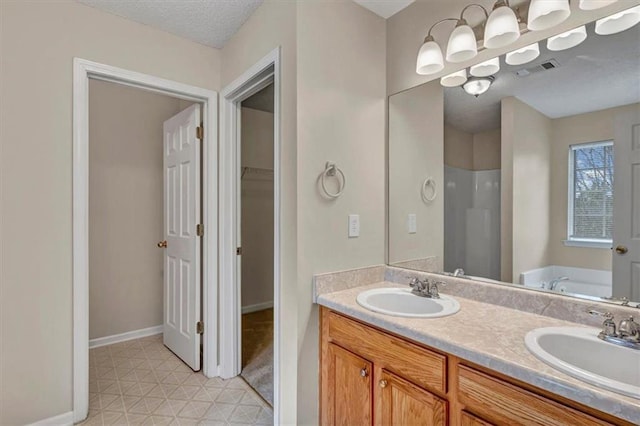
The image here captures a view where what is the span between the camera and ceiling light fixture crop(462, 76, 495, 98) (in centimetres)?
154

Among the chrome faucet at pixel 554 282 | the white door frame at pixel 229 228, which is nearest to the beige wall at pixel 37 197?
the white door frame at pixel 229 228

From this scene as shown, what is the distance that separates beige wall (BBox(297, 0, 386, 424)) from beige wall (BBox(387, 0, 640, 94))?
0.07 metres

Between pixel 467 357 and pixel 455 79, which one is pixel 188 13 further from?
pixel 467 357

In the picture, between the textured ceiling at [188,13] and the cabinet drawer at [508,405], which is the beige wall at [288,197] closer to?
the textured ceiling at [188,13]

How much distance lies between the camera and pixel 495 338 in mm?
1074

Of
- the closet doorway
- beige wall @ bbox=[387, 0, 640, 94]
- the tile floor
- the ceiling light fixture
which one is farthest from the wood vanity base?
the closet doorway

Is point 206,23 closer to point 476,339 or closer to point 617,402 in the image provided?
point 476,339

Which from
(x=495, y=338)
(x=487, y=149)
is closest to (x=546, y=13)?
(x=487, y=149)

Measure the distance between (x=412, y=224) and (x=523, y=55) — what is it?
962 mm

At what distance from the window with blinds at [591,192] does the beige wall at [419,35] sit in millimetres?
495

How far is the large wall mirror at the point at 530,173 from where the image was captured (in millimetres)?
1175

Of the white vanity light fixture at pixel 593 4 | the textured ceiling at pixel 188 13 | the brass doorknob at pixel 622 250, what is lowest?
the brass doorknob at pixel 622 250

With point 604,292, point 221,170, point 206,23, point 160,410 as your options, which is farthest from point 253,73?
point 160,410

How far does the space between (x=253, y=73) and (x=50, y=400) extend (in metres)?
2.19
